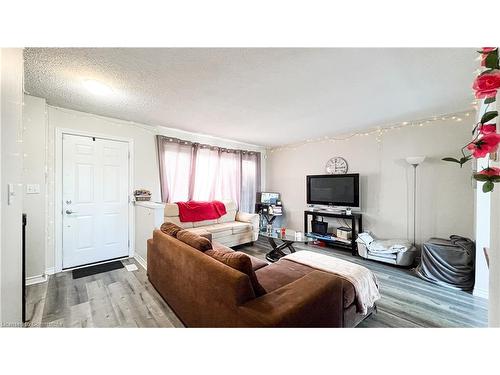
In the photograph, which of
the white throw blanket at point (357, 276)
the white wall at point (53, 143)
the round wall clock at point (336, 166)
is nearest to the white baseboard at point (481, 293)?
the white throw blanket at point (357, 276)

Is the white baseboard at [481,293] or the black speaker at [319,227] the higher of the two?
the black speaker at [319,227]

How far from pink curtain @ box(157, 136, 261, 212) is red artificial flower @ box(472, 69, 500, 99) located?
3.60 m

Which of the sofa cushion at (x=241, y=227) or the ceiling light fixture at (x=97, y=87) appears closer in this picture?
the ceiling light fixture at (x=97, y=87)

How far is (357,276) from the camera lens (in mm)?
1614

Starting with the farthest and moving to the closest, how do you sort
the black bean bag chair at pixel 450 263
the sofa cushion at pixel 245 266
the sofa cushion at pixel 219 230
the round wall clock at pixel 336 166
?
the round wall clock at pixel 336 166 → the sofa cushion at pixel 219 230 → the black bean bag chair at pixel 450 263 → the sofa cushion at pixel 245 266

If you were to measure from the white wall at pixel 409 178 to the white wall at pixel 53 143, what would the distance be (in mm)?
3274

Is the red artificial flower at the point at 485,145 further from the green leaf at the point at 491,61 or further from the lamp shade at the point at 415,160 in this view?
the lamp shade at the point at 415,160

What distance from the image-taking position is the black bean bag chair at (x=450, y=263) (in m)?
2.20

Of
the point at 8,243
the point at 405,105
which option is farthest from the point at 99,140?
the point at 405,105

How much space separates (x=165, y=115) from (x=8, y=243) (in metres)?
2.22

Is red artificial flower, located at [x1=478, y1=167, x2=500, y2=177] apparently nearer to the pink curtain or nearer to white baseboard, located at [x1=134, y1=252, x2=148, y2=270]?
white baseboard, located at [x1=134, y1=252, x2=148, y2=270]
